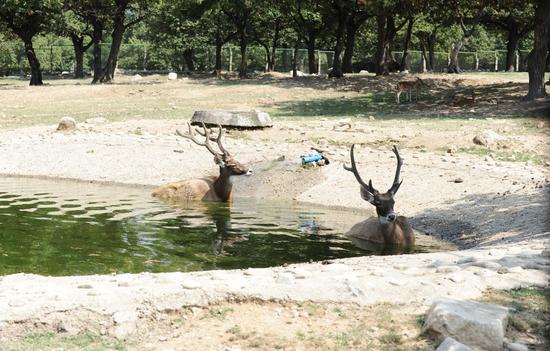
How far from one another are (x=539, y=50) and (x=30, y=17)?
24.7 metres

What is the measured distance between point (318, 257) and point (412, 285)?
3475 millimetres

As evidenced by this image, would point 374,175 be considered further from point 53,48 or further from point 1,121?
point 53,48

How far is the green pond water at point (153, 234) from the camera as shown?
9.56 meters

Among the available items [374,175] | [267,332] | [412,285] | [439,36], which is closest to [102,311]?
[267,332]

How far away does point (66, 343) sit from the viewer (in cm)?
584

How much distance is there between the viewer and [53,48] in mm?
69125

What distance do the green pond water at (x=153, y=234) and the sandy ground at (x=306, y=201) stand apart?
1.26m

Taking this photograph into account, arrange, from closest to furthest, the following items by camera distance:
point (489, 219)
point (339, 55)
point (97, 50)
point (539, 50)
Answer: point (489, 219), point (539, 50), point (339, 55), point (97, 50)

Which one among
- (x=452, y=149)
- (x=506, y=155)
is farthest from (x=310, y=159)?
(x=506, y=155)

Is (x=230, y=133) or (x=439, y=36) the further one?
(x=439, y=36)

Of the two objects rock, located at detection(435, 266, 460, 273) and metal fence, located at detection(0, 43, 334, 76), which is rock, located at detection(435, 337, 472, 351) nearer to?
rock, located at detection(435, 266, 460, 273)

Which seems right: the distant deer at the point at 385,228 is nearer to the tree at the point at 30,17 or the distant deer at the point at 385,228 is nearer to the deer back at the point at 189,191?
the deer back at the point at 189,191

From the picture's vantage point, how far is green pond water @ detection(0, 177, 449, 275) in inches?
376

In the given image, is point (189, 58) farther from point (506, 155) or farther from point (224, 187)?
point (224, 187)
